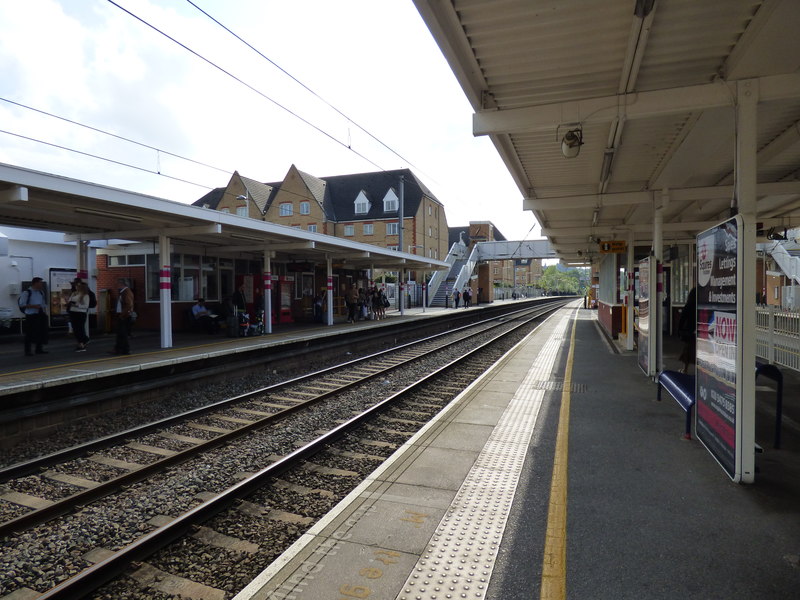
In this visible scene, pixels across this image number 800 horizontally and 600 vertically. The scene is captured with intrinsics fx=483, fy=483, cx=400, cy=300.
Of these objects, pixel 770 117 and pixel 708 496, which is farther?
pixel 770 117

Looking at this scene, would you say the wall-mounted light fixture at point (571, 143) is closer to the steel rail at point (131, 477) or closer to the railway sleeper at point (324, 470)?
the railway sleeper at point (324, 470)

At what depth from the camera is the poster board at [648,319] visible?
825cm

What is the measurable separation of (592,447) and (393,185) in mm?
45226

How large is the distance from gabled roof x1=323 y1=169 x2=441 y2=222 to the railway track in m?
39.1

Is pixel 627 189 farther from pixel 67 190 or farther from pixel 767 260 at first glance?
pixel 767 260

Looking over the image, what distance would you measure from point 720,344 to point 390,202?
1760 inches

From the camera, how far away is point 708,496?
3.73 m

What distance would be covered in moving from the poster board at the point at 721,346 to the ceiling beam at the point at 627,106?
4.93 ft

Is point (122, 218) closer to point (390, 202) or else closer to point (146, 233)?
point (146, 233)

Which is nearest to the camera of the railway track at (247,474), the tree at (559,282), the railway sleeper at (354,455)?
the railway track at (247,474)

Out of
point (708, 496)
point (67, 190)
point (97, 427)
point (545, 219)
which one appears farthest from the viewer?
point (545, 219)

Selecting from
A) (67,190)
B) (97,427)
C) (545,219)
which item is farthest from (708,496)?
(545,219)

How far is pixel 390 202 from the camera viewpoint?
47.6 m

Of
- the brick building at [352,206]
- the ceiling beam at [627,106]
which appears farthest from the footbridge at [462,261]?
the ceiling beam at [627,106]
